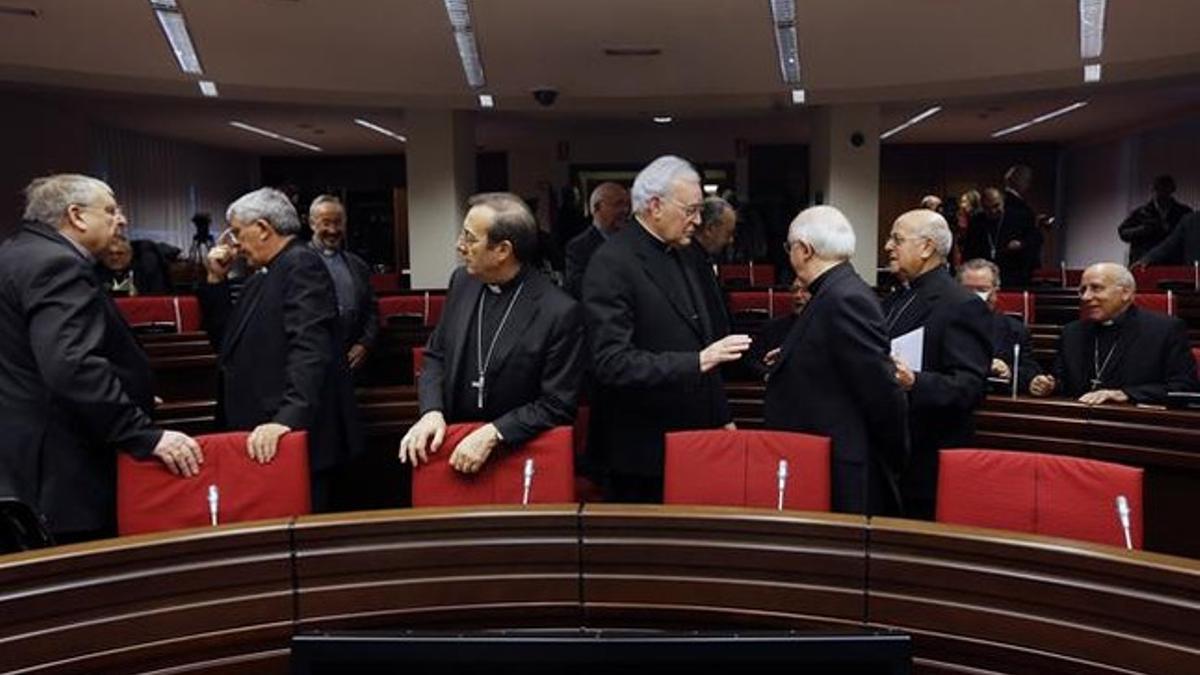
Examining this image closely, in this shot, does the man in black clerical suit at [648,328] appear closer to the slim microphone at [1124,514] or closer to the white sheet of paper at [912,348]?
the white sheet of paper at [912,348]

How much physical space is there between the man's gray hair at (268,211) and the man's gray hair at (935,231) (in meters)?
1.76

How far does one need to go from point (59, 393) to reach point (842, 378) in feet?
5.72

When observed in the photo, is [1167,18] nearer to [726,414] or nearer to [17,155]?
[726,414]

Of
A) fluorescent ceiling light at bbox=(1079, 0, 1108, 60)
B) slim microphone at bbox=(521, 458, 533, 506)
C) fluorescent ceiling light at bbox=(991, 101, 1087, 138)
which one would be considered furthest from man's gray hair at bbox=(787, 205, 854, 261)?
fluorescent ceiling light at bbox=(991, 101, 1087, 138)

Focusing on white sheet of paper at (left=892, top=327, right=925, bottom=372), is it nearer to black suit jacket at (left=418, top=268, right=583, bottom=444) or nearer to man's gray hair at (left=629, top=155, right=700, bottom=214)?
man's gray hair at (left=629, top=155, right=700, bottom=214)

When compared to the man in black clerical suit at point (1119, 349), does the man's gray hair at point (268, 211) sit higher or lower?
higher

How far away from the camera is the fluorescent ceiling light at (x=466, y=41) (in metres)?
6.12

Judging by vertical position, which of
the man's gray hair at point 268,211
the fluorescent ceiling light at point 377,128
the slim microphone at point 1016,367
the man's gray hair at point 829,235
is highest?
the fluorescent ceiling light at point 377,128

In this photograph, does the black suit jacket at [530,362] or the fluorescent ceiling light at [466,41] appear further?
the fluorescent ceiling light at [466,41]

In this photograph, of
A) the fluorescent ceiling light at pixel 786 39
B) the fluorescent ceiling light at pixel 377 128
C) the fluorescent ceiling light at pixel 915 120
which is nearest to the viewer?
the fluorescent ceiling light at pixel 786 39

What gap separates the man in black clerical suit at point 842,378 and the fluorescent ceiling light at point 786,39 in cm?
441

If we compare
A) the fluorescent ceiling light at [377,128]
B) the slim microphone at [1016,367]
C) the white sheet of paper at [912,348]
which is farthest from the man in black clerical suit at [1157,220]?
the fluorescent ceiling light at [377,128]

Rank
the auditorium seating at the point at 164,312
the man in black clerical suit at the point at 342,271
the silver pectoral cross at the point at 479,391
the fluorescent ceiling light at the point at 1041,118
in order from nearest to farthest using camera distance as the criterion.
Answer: the silver pectoral cross at the point at 479,391
the man in black clerical suit at the point at 342,271
the auditorium seating at the point at 164,312
the fluorescent ceiling light at the point at 1041,118

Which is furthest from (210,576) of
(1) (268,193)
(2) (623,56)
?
(2) (623,56)
